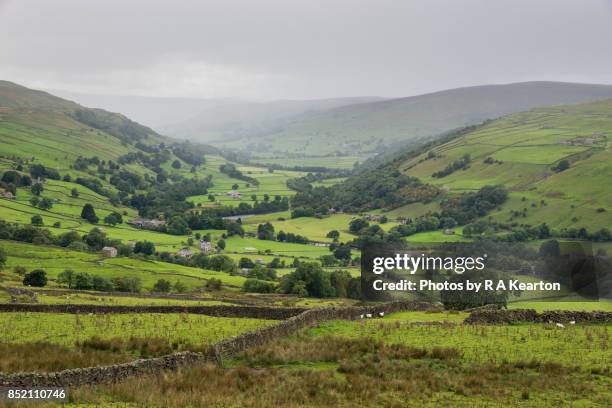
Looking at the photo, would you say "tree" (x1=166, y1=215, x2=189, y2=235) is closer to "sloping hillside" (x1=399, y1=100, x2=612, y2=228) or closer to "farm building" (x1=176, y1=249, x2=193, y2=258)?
"farm building" (x1=176, y1=249, x2=193, y2=258)

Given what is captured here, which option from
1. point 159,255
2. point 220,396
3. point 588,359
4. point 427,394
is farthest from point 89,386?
point 159,255

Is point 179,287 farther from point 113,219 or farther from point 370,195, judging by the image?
point 370,195

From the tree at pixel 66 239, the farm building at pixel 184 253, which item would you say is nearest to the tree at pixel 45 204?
the tree at pixel 66 239

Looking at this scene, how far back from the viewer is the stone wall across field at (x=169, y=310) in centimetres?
3547

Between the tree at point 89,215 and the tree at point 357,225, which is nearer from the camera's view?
the tree at point 89,215

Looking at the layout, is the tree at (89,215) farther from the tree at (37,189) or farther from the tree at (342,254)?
the tree at (342,254)

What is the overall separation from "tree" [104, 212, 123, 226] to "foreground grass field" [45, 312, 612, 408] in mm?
104987

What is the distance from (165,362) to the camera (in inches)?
856

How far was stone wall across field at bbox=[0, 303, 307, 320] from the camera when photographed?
35469mm

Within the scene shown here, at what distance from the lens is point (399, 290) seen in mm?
61969

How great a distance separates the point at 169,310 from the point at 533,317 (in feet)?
63.9

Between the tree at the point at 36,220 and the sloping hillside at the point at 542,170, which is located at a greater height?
the sloping hillside at the point at 542,170

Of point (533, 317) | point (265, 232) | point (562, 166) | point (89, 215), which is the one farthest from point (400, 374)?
point (562, 166)

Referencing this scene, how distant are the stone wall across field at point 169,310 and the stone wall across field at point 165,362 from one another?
4.79 metres
